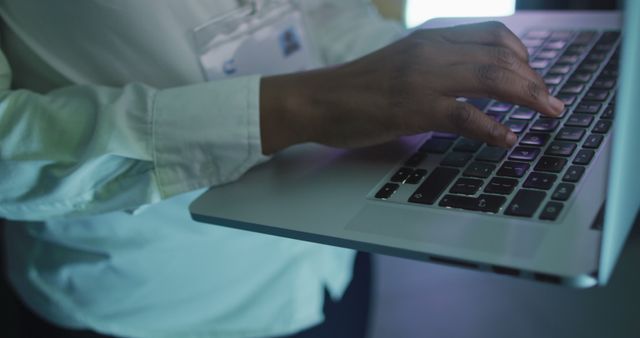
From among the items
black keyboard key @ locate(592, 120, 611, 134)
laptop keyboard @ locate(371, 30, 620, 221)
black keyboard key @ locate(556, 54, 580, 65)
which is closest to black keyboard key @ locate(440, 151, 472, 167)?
laptop keyboard @ locate(371, 30, 620, 221)

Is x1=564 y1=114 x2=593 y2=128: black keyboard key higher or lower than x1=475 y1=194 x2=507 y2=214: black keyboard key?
below

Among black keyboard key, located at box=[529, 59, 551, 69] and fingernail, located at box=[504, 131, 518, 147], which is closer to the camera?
fingernail, located at box=[504, 131, 518, 147]

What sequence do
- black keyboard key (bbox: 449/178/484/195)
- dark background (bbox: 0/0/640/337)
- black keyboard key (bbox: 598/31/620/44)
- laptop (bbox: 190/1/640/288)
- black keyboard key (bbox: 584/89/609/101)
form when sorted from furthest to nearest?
1. dark background (bbox: 0/0/640/337)
2. black keyboard key (bbox: 598/31/620/44)
3. black keyboard key (bbox: 584/89/609/101)
4. black keyboard key (bbox: 449/178/484/195)
5. laptop (bbox: 190/1/640/288)

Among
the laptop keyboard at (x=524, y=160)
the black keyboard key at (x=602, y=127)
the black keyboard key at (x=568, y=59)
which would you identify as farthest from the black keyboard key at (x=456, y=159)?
the black keyboard key at (x=568, y=59)

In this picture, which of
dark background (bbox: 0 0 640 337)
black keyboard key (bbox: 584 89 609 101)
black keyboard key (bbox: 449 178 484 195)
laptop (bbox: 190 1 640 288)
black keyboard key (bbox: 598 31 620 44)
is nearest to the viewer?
laptop (bbox: 190 1 640 288)

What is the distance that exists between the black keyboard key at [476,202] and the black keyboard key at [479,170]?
30 mm

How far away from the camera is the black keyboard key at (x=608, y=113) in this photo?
1.71 ft

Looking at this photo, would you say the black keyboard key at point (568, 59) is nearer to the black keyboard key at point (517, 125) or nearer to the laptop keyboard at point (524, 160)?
the laptop keyboard at point (524, 160)

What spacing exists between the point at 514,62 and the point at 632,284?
918 millimetres

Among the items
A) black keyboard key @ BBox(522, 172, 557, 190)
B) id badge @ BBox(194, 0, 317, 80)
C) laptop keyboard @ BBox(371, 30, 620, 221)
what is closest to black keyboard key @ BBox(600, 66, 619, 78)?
laptop keyboard @ BBox(371, 30, 620, 221)

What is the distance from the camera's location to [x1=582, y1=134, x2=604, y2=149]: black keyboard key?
0.48 meters

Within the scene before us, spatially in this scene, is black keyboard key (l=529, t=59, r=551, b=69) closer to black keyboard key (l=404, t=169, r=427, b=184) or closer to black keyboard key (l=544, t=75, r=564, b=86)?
black keyboard key (l=544, t=75, r=564, b=86)

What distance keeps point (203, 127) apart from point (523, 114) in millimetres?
273

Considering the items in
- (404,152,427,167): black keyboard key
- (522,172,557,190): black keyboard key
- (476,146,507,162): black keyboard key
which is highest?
(522,172,557,190): black keyboard key
